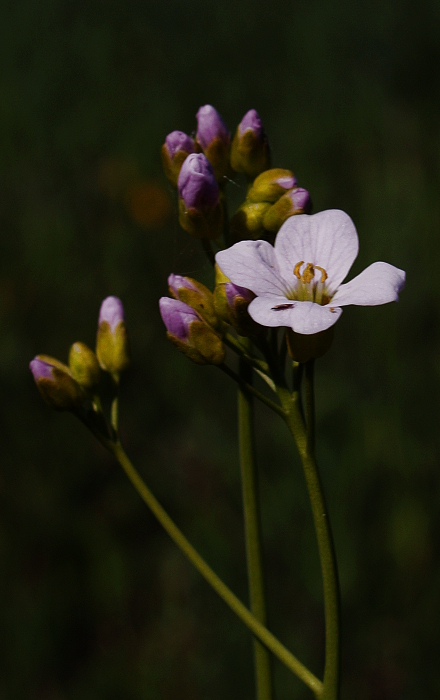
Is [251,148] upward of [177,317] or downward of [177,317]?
upward

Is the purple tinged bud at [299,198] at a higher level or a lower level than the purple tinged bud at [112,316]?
higher

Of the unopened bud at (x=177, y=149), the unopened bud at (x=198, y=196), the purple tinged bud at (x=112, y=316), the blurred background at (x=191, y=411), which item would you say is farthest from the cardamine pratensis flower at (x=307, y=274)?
the blurred background at (x=191, y=411)

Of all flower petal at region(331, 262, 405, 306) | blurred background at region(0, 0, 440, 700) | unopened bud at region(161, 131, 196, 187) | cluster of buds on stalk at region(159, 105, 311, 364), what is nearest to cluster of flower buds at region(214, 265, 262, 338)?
cluster of buds on stalk at region(159, 105, 311, 364)

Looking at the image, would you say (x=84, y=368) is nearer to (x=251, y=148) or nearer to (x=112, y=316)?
(x=112, y=316)

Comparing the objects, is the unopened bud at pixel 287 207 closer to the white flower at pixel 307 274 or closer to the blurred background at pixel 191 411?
the white flower at pixel 307 274

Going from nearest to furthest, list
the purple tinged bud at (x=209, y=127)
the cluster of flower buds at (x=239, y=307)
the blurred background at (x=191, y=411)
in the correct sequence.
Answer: the cluster of flower buds at (x=239, y=307), the purple tinged bud at (x=209, y=127), the blurred background at (x=191, y=411)

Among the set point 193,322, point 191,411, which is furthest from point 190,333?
point 191,411

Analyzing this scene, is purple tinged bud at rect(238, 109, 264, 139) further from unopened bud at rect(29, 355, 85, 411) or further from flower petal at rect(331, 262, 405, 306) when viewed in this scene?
unopened bud at rect(29, 355, 85, 411)
